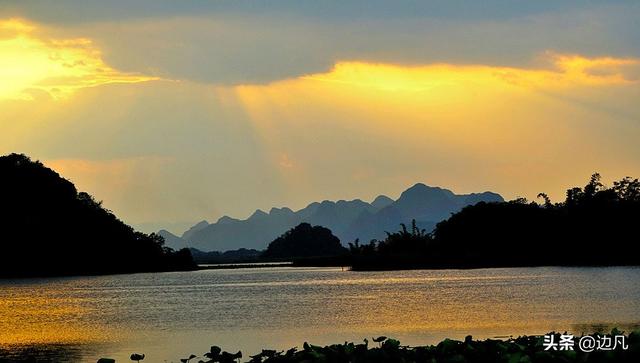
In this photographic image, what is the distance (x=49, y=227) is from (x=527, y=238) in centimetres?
6399

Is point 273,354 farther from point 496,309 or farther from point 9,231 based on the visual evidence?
point 9,231

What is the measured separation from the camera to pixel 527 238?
130875 millimetres

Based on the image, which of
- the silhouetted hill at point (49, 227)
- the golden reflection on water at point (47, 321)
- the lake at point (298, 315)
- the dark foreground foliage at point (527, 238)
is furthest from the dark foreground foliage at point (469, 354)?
the silhouetted hill at point (49, 227)

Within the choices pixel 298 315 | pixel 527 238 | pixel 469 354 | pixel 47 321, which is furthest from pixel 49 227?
pixel 469 354

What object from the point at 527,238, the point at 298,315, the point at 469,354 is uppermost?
the point at 527,238

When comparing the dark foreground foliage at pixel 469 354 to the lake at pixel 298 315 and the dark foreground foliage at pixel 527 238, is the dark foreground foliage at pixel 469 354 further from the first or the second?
the dark foreground foliage at pixel 527 238

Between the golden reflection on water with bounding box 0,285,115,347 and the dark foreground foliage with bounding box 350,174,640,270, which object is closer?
the golden reflection on water with bounding box 0,285,115,347

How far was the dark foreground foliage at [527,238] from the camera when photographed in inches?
4963

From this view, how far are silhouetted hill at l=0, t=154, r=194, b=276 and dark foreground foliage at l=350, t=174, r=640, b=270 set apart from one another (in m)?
39.7

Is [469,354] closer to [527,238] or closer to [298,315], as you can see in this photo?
[298,315]

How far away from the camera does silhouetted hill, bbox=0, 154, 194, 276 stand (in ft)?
456

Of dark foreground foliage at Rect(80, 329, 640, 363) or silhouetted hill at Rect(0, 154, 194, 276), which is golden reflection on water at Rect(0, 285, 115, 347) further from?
silhouetted hill at Rect(0, 154, 194, 276)

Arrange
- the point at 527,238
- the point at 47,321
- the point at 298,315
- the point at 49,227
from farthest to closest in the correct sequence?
the point at 49,227 → the point at 527,238 → the point at 47,321 → the point at 298,315

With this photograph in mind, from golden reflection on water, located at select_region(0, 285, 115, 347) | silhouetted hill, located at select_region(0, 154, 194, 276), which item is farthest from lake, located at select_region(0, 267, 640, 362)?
silhouetted hill, located at select_region(0, 154, 194, 276)
